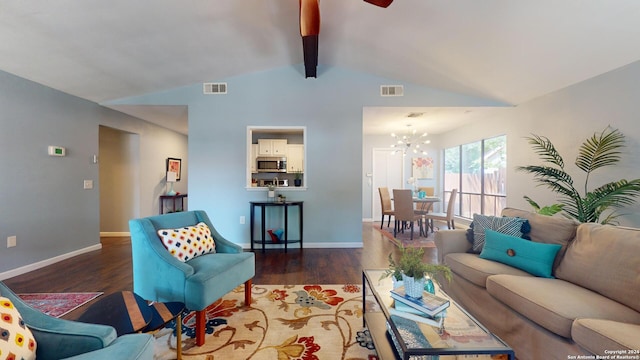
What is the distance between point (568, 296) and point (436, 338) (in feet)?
3.17

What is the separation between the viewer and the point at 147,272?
1.93 meters

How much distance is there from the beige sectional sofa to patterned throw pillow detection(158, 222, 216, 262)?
2.25 meters

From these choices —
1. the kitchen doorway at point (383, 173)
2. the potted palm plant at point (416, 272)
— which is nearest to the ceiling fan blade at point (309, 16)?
the potted palm plant at point (416, 272)

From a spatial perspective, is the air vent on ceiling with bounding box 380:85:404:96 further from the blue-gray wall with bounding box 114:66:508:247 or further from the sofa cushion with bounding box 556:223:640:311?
the sofa cushion with bounding box 556:223:640:311

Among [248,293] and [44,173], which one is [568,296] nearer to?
[248,293]

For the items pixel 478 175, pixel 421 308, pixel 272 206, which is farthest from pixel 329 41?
pixel 478 175

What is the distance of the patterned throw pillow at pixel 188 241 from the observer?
204 cm

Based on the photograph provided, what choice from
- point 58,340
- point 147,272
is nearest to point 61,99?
point 147,272

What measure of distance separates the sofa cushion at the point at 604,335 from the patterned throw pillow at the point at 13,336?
2335mm

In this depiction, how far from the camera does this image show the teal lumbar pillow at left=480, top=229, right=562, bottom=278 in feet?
6.06

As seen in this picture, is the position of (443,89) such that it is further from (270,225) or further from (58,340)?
(58,340)

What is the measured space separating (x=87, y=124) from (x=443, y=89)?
5867mm

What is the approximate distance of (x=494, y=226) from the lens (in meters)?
2.27

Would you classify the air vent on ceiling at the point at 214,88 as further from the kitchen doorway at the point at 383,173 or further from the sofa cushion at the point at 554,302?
the sofa cushion at the point at 554,302
